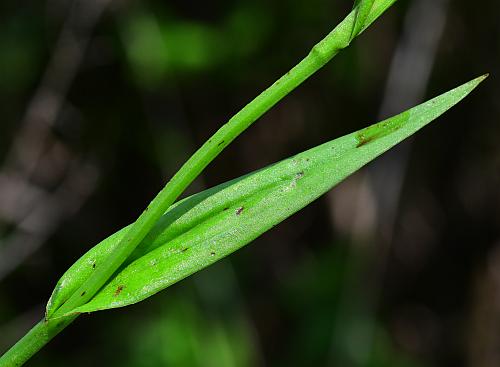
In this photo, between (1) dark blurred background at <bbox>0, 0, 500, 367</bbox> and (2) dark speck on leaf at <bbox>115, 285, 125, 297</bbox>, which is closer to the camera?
(2) dark speck on leaf at <bbox>115, 285, 125, 297</bbox>

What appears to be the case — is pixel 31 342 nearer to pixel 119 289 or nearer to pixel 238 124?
pixel 119 289

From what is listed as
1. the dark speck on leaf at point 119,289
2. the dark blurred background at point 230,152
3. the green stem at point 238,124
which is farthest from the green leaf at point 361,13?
the dark blurred background at point 230,152

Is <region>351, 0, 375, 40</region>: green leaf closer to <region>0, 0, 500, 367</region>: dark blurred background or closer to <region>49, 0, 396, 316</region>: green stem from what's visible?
<region>49, 0, 396, 316</region>: green stem

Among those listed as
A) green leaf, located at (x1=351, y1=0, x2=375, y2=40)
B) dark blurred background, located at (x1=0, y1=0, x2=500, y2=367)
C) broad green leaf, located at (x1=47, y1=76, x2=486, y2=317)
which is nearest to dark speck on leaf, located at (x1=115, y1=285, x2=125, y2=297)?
broad green leaf, located at (x1=47, y1=76, x2=486, y2=317)

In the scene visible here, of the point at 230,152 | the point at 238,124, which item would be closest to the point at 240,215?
the point at 238,124

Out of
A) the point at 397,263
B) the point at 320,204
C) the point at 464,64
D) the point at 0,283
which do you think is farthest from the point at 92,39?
the point at 397,263
